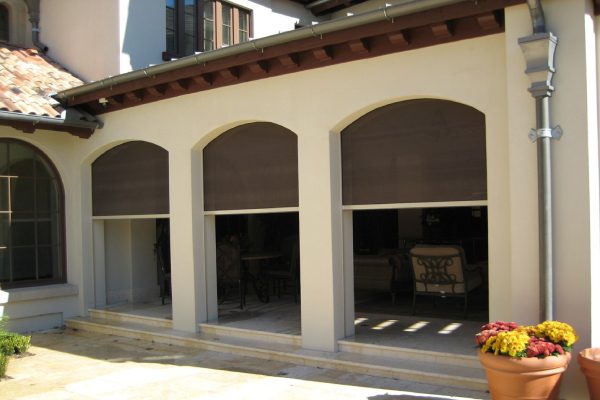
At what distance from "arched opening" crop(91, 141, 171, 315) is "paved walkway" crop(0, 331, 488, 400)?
7.42ft

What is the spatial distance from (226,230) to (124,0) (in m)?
5.06

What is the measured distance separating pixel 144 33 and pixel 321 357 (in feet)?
24.0

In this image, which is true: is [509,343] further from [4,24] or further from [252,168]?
[4,24]

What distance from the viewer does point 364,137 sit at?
25.0 feet

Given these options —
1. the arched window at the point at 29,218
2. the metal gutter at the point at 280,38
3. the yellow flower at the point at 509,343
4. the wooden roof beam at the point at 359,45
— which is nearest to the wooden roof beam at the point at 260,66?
the metal gutter at the point at 280,38

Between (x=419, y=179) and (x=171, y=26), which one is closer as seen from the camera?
(x=419, y=179)

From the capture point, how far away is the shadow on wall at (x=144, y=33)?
37.4 ft

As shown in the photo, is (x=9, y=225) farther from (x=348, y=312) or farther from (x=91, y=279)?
(x=348, y=312)

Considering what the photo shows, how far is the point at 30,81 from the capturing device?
10.7 meters

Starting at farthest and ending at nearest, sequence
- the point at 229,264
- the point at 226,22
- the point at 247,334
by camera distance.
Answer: the point at 226,22 → the point at 229,264 → the point at 247,334

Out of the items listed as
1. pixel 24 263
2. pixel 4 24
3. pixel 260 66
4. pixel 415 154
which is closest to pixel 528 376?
pixel 415 154

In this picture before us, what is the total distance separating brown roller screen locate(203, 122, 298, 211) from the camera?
8375 mm

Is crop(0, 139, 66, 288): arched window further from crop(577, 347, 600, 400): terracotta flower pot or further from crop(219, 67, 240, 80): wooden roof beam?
crop(577, 347, 600, 400): terracotta flower pot

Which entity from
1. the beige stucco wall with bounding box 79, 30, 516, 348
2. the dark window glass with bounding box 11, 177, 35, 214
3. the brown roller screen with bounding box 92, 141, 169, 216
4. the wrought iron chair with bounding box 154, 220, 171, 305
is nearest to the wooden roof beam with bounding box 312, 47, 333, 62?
the beige stucco wall with bounding box 79, 30, 516, 348
